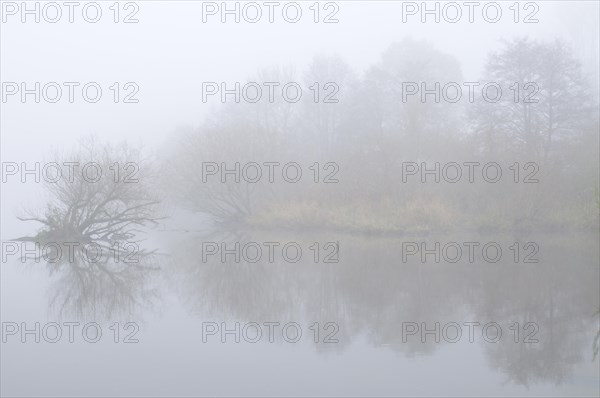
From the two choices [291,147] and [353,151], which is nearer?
[353,151]

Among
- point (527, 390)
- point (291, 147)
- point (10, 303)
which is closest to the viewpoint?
point (527, 390)

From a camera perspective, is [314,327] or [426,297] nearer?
[314,327]

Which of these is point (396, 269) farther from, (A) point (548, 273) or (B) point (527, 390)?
(B) point (527, 390)

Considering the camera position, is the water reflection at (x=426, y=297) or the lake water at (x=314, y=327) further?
the water reflection at (x=426, y=297)

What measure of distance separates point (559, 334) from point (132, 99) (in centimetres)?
2536

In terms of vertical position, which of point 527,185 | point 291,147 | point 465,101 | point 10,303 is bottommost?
point 10,303

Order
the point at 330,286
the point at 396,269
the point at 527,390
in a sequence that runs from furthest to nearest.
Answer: the point at 396,269 → the point at 330,286 → the point at 527,390

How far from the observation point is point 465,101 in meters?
45.7

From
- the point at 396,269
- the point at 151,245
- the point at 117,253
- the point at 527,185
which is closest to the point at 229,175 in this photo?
the point at 151,245

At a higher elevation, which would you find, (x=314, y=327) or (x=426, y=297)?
(x=426, y=297)

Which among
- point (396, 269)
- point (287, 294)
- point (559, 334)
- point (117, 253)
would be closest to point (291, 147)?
point (117, 253)

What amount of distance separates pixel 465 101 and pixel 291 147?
1355 centimetres

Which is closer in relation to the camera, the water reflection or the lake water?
the lake water

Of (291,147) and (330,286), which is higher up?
(291,147)
